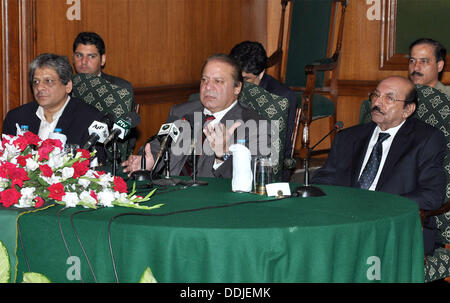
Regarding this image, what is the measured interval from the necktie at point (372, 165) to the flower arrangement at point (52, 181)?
1346 millimetres

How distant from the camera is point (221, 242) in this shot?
236 cm

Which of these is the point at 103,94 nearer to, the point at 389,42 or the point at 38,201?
the point at 38,201

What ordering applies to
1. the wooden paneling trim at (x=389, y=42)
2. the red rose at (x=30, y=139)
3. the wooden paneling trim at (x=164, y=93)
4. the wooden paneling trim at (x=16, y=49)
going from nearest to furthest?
the red rose at (x=30, y=139), the wooden paneling trim at (x=16, y=49), the wooden paneling trim at (x=164, y=93), the wooden paneling trim at (x=389, y=42)

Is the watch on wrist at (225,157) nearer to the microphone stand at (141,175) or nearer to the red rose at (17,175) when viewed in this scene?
the microphone stand at (141,175)

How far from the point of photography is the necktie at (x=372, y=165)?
3664mm

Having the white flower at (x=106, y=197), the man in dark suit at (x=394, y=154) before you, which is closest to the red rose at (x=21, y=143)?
Answer: the white flower at (x=106, y=197)

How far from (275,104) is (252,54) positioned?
1719 mm

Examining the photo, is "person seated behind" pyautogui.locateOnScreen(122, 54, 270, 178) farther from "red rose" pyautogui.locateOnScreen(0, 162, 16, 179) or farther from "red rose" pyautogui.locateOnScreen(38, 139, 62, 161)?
"red rose" pyautogui.locateOnScreen(0, 162, 16, 179)

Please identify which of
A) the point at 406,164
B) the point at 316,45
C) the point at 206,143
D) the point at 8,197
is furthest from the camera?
the point at 316,45

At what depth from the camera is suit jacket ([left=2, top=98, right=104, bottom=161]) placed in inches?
164

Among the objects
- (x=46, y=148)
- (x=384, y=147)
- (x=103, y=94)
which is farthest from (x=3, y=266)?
(x=103, y=94)

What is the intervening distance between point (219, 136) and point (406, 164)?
3.08 ft

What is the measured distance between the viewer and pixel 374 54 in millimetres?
8023

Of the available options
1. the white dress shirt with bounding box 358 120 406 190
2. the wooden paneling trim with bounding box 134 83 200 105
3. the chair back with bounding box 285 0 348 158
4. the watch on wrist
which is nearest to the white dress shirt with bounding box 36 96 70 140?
the watch on wrist
